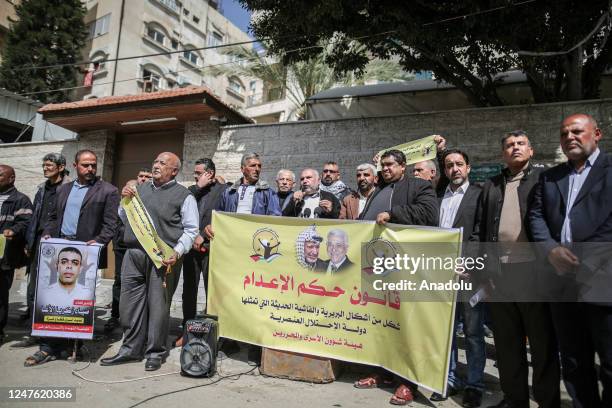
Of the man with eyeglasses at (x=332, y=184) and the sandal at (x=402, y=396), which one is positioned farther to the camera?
the man with eyeglasses at (x=332, y=184)

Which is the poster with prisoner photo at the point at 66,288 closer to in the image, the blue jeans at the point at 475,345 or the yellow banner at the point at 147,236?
the yellow banner at the point at 147,236

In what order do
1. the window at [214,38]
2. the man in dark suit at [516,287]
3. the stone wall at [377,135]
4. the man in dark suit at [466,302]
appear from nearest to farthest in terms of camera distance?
the man in dark suit at [516,287] < the man in dark suit at [466,302] < the stone wall at [377,135] < the window at [214,38]

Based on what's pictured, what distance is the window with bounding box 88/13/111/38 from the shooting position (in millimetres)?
24703

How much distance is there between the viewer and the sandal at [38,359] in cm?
341

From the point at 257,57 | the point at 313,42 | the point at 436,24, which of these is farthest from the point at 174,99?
the point at 257,57

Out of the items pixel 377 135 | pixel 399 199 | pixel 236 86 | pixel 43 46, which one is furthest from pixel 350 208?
pixel 236 86

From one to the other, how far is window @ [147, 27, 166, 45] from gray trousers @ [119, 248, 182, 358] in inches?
1062

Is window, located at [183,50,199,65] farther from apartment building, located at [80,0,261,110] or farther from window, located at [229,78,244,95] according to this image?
window, located at [229,78,244,95]

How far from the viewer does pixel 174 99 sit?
724 centimetres

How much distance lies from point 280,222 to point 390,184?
1068 mm

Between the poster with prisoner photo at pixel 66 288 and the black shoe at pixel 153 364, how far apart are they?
2.07 ft

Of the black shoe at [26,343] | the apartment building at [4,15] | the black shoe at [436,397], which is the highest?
the apartment building at [4,15]

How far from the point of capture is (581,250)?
2.19 m

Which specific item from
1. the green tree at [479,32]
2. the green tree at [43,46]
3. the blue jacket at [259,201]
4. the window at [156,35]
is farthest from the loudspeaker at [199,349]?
the window at [156,35]
